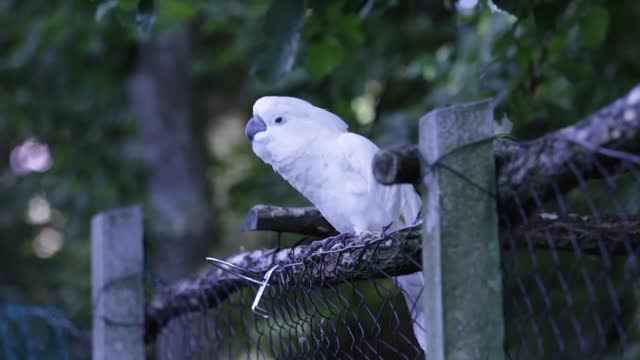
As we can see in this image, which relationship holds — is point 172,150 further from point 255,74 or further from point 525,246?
point 525,246

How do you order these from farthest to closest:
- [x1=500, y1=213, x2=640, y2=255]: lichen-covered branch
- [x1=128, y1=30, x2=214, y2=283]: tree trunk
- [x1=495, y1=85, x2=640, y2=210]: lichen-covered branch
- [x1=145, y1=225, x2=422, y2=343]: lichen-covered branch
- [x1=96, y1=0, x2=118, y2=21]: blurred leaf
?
Result: 1. [x1=128, y1=30, x2=214, y2=283]: tree trunk
2. [x1=96, y1=0, x2=118, y2=21]: blurred leaf
3. [x1=145, y1=225, x2=422, y2=343]: lichen-covered branch
4. [x1=500, y1=213, x2=640, y2=255]: lichen-covered branch
5. [x1=495, y1=85, x2=640, y2=210]: lichen-covered branch

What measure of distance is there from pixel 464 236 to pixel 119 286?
1.84 metres

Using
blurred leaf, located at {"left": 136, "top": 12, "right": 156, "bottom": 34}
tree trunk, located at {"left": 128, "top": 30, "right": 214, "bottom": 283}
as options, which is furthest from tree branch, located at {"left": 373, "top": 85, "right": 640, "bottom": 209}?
tree trunk, located at {"left": 128, "top": 30, "right": 214, "bottom": 283}

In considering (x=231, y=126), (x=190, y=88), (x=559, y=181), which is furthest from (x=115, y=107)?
(x=559, y=181)

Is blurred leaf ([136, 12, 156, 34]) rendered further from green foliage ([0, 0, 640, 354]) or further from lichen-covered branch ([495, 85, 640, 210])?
lichen-covered branch ([495, 85, 640, 210])

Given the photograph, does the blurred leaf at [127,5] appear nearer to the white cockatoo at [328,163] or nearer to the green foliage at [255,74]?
the green foliage at [255,74]

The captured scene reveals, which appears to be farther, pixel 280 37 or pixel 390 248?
pixel 280 37

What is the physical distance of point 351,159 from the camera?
225 cm

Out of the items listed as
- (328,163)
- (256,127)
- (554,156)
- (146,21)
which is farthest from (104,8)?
(554,156)

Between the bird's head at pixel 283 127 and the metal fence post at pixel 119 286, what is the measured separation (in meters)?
0.88

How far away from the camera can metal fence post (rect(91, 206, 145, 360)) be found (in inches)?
115

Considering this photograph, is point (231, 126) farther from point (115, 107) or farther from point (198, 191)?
point (198, 191)

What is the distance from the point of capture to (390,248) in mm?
1601

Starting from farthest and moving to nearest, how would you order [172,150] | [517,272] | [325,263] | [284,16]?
[172,150] < [284,16] < [325,263] < [517,272]
